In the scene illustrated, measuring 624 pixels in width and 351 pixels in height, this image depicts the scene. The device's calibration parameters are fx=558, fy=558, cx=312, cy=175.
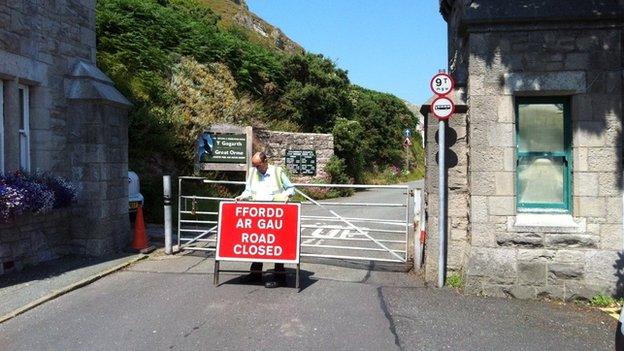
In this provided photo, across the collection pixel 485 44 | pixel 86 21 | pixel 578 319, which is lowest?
pixel 578 319

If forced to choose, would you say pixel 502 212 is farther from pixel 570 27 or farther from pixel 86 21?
pixel 86 21

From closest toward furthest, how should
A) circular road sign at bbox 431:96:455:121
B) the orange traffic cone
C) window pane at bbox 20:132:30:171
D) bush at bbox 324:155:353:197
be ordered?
circular road sign at bbox 431:96:455:121, window pane at bbox 20:132:30:171, the orange traffic cone, bush at bbox 324:155:353:197

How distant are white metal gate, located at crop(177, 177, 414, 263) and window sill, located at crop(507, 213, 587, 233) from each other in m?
1.57

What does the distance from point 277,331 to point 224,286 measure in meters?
1.95

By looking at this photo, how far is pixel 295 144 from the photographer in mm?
21391

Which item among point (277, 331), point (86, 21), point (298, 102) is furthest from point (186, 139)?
point (277, 331)

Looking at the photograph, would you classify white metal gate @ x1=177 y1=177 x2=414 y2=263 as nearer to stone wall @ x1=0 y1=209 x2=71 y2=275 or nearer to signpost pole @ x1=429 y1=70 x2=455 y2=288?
signpost pole @ x1=429 y1=70 x2=455 y2=288

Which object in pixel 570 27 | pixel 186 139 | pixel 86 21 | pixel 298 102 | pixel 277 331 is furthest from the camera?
pixel 298 102

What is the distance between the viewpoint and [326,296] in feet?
22.6

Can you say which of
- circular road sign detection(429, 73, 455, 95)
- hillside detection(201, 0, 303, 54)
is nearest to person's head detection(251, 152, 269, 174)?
circular road sign detection(429, 73, 455, 95)

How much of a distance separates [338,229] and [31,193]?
22.4 ft

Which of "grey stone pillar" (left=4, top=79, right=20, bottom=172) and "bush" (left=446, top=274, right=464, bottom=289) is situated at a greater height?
"grey stone pillar" (left=4, top=79, right=20, bottom=172)

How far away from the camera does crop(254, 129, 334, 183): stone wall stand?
2023 centimetres

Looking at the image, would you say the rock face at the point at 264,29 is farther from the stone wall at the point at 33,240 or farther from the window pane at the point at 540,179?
the window pane at the point at 540,179
